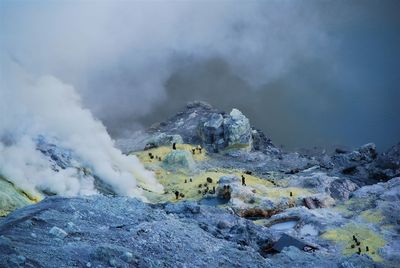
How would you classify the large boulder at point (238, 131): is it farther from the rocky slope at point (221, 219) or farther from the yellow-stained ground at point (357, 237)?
the yellow-stained ground at point (357, 237)

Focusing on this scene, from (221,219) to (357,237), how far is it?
2262cm

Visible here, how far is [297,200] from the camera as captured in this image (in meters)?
90.4

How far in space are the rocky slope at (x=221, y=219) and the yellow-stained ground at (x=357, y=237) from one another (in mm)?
138

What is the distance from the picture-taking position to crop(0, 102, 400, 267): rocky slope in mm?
37375

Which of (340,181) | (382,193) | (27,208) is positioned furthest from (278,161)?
(27,208)

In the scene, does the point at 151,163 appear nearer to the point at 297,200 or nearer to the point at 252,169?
the point at 252,169

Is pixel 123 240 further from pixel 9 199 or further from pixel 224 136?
pixel 224 136

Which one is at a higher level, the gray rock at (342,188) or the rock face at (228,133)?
the rock face at (228,133)

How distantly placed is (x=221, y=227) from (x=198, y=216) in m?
3.53

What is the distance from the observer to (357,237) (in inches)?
2749

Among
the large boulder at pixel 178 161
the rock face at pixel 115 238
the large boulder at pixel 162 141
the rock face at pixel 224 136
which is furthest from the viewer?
the rock face at pixel 224 136

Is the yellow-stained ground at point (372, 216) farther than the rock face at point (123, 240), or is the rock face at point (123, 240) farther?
the yellow-stained ground at point (372, 216)

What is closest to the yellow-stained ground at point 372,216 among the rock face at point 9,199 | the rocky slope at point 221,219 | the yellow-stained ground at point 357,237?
the rocky slope at point 221,219

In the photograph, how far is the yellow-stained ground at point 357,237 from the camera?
64.8 m
